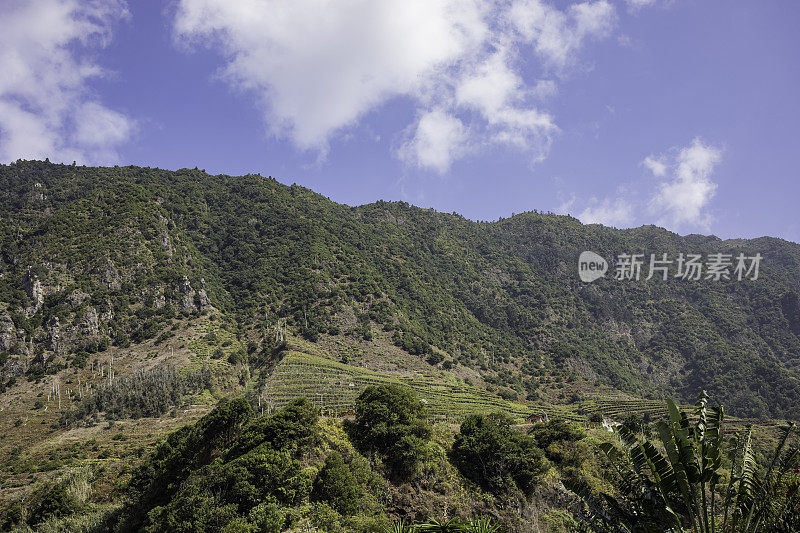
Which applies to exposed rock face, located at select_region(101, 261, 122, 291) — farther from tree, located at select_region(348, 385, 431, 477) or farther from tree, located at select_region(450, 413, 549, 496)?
tree, located at select_region(450, 413, 549, 496)

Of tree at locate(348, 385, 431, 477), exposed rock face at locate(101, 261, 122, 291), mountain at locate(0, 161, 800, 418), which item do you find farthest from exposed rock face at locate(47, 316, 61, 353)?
tree at locate(348, 385, 431, 477)

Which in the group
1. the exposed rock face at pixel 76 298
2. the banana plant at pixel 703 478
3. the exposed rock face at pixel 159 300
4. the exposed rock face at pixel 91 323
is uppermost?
the banana plant at pixel 703 478

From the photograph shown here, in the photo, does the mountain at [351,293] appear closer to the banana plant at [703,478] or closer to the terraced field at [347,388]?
the terraced field at [347,388]

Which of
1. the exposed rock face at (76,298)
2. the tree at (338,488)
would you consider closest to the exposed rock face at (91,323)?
the exposed rock face at (76,298)

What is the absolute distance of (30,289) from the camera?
3829 inches

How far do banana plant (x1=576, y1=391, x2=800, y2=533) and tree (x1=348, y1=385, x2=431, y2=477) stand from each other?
27.7 meters

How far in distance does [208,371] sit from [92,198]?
78928 mm

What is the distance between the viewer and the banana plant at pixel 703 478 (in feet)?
29.3

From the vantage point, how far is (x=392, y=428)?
3703cm

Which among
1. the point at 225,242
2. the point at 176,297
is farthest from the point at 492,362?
the point at 225,242

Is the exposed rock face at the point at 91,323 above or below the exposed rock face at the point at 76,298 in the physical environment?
below

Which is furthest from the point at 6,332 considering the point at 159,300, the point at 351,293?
the point at 351,293

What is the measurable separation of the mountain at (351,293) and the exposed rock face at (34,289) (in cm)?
32

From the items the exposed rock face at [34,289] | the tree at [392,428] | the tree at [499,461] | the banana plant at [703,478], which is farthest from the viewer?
the exposed rock face at [34,289]
